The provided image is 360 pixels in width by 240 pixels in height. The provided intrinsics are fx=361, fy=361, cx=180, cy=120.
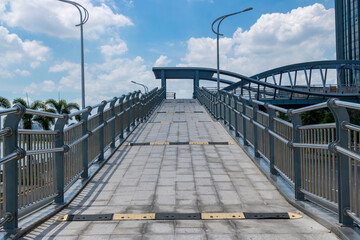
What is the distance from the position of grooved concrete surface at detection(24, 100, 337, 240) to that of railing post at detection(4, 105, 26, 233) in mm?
302

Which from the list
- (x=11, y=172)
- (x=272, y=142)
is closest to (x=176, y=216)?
(x=11, y=172)

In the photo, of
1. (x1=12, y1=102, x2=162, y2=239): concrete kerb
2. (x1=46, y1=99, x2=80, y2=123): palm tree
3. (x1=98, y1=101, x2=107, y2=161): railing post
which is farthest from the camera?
(x1=46, y1=99, x2=80, y2=123): palm tree

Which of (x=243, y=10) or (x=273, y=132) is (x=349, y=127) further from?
(x=243, y=10)

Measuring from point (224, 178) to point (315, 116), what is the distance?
34682mm

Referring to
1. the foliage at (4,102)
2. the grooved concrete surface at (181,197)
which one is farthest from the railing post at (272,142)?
the foliage at (4,102)

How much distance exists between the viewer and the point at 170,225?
14.3ft

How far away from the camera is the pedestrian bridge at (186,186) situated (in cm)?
396

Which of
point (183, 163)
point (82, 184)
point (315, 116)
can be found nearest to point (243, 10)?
point (315, 116)

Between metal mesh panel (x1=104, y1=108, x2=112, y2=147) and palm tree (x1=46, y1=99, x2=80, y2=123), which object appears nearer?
metal mesh panel (x1=104, y1=108, x2=112, y2=147)

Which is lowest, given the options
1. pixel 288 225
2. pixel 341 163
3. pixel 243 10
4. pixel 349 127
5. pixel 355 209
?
pixel 288 225

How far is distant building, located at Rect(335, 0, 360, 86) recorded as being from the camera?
2773 inches

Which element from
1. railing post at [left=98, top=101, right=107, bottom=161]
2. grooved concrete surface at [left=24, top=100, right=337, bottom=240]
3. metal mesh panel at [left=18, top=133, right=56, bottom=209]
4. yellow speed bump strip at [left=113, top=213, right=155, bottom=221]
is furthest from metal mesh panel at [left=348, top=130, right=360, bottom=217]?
railing post at [left=98, top=101, right=107, bottom=161]

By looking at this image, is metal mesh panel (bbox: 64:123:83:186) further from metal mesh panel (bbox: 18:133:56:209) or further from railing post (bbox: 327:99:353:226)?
railing post (bbox: 327:99:353:226)

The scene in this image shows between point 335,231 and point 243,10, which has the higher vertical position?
point 243,10
